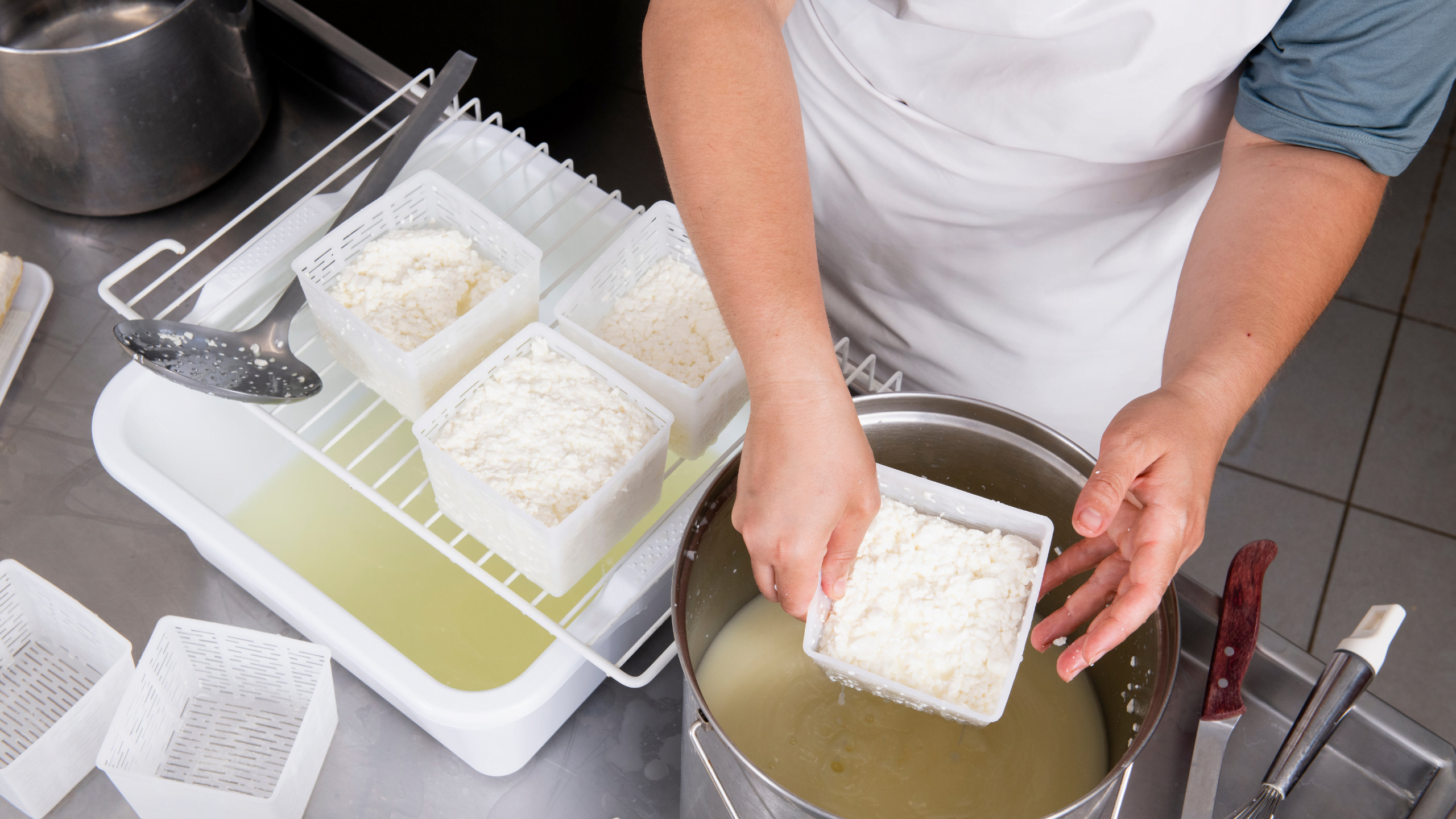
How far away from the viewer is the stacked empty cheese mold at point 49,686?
726mm

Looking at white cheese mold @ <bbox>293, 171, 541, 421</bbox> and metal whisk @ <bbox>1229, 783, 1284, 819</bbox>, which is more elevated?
white cheese mold @ <bbox>293, 171, 541, 421</bbox>

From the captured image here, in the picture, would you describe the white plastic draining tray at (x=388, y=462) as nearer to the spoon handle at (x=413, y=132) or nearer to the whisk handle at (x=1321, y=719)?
the spoon handle at (x=413, y=132)

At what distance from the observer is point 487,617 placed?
2.83ft

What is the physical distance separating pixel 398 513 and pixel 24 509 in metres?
0.43

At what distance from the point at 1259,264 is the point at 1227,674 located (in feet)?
0.96

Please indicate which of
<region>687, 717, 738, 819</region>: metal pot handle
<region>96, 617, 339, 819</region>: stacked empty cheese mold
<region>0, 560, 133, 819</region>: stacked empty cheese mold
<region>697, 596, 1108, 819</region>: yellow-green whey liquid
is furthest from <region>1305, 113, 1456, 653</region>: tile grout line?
<region>0, 560, 133, 819</region>: stacked empty cheese mold

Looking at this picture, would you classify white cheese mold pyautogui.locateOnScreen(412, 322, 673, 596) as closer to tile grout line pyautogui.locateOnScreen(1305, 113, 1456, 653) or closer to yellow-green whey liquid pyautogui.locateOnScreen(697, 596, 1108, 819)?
yellow-green whey liquid pyautogui.locateOnScreen(697, 596, 1108, 819)

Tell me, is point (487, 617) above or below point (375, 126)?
below

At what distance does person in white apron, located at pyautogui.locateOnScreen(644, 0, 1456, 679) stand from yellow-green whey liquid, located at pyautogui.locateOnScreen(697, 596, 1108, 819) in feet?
0.29

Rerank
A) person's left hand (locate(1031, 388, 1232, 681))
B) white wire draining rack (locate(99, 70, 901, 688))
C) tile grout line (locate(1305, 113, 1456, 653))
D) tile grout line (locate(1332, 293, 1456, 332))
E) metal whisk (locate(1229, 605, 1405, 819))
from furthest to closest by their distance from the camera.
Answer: tile grout line (locate(1332, 293, 1456, 332)) → tile grout line (locate(1305, 113, 1456, 653)) → white wire draining rack (locate(99, 70, 901, 688)) → metal whisk (locate(1229, 605, 1405, 819)) → person's left hand (locate(1031, 388, 1232, 681))

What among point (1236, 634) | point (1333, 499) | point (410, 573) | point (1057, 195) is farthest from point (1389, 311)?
point (410, 573)

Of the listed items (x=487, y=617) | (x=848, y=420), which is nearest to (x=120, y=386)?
(x=487, y=617)

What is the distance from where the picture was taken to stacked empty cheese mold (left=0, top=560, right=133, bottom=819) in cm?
73

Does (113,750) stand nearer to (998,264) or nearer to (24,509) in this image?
(24,509)
